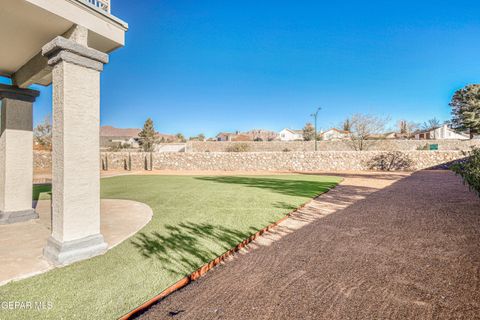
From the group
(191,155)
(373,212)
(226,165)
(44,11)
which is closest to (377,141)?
(226,165)

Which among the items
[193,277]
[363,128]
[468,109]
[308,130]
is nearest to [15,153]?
[193,277]

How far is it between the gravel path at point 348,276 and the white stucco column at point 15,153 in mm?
5167

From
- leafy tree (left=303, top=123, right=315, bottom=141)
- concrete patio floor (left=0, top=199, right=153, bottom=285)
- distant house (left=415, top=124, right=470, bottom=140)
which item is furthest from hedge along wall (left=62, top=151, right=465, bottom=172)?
distant house (left=415, top=124, right=470, bottom=140)

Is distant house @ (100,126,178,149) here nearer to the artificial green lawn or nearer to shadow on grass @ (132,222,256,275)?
the artificial green lawn

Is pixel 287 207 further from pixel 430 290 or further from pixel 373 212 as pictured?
pixel 430 290

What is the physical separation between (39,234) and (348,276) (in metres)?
5.65

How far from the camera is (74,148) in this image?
140 inches

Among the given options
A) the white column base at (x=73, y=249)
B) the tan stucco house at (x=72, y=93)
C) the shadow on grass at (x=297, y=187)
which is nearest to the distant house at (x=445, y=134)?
the shadow on grass at (x=297, y=187)

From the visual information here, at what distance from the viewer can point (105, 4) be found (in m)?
4.09

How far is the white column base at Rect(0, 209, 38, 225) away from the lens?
551 centimetres

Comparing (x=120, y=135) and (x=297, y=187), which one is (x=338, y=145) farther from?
(x=120, y=135)

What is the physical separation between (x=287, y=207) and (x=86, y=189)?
209 inches

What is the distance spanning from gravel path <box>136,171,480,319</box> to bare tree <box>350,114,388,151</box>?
1080 inches

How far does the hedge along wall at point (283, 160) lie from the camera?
22188 millimetres
